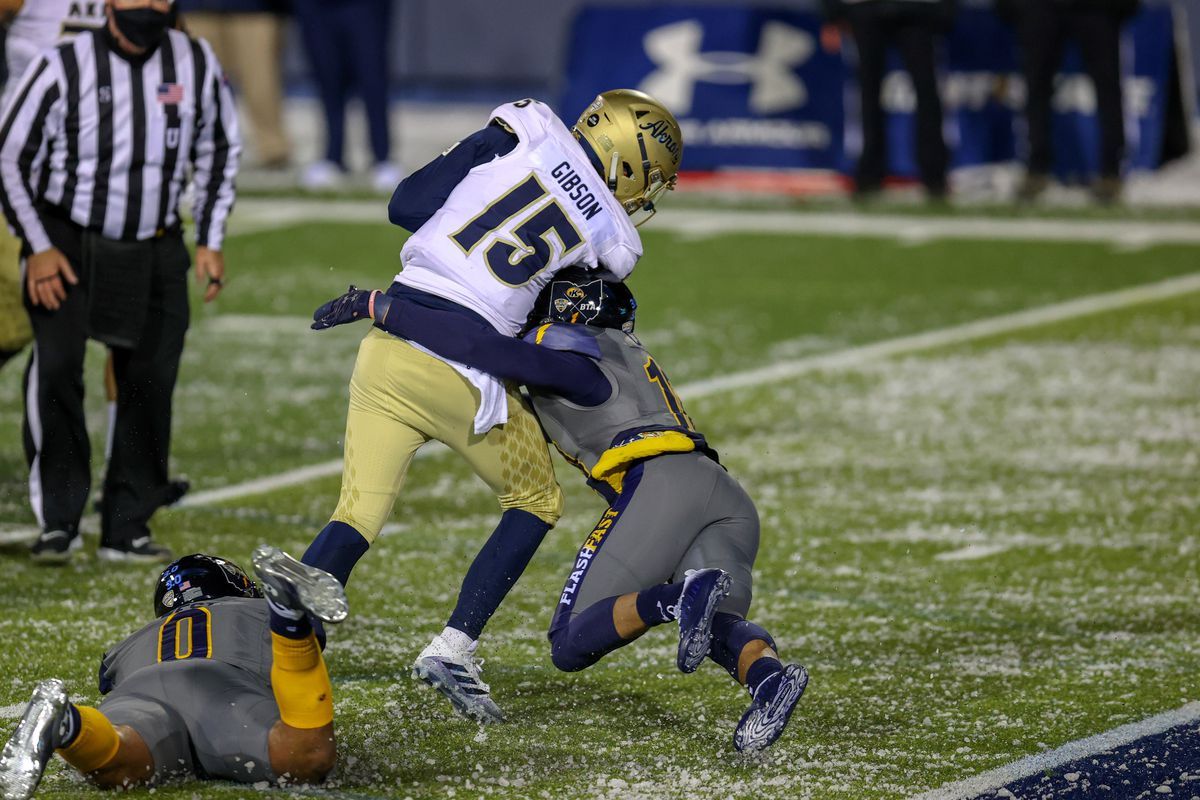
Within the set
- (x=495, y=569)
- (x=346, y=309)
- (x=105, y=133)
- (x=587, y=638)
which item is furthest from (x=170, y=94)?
(x=587, y=638)

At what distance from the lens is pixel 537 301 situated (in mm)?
4191

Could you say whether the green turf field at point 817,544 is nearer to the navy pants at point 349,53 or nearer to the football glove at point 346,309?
the football glove at point 346,309

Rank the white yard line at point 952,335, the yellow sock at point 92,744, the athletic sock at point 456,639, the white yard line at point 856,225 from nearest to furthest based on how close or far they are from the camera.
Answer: the yellow sock at point 92,744 < the athletic sock at point 456,639 < the white yard line at point 952,335 < the white yard line at point 856,225

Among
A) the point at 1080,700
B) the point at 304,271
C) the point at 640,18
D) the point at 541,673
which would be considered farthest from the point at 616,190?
the point at 640,18

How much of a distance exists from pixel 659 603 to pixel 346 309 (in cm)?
84

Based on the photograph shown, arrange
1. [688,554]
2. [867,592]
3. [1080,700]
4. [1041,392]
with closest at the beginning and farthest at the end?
1. [688,554]
2. [1080,700]
3. [867,592]
4. [1041,392]

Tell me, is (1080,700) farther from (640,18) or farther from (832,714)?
(640,18)

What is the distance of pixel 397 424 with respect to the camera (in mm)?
4102

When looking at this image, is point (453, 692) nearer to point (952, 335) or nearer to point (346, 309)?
point (346, 309)

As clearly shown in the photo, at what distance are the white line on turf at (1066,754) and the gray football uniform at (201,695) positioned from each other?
1.19 metres

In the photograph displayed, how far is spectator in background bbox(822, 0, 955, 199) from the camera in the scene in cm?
1206

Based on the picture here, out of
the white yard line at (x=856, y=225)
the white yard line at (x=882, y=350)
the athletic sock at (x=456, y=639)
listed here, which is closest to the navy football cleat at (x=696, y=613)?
the athletic sock at (x=456, y=639)

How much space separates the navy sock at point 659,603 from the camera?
3.73 meters

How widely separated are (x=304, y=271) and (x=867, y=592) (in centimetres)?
578
